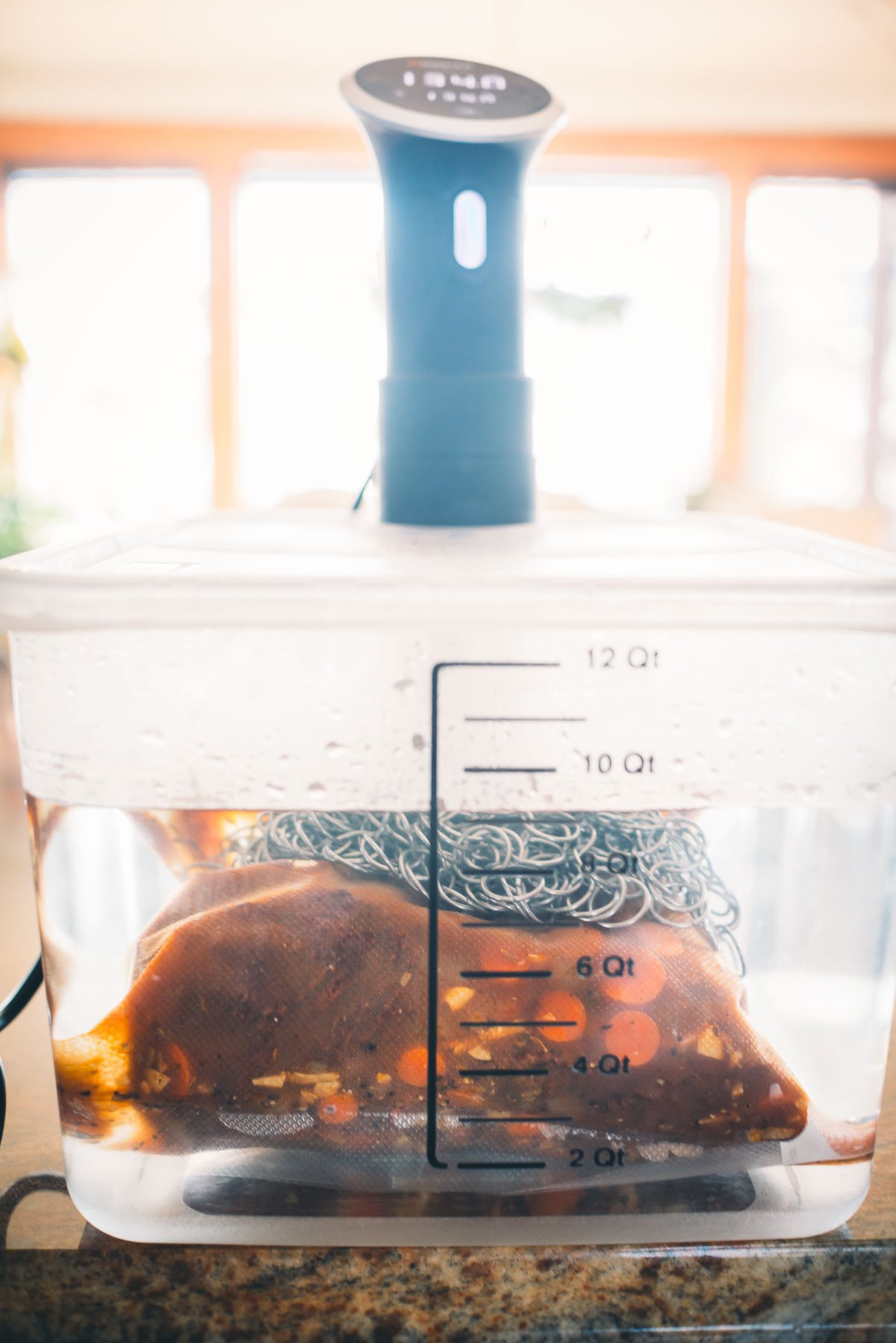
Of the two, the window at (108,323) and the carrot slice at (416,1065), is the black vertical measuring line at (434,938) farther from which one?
the window at (108,323)

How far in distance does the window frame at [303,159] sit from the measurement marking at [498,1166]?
203 inches

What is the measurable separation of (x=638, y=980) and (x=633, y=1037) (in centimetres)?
2

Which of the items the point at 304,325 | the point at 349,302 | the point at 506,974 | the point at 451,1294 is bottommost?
the point at 451,1294

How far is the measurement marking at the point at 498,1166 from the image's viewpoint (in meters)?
0.35

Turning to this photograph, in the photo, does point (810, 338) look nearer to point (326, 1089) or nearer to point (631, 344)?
point (631, 344)

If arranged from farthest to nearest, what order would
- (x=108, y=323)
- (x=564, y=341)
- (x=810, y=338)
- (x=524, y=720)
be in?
1. (x=810, y=338)
2. (x=108, y=323)
3. (x=564, y=341)
4. (x=524, y=720)

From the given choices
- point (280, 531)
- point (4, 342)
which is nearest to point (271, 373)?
point (4, 342)

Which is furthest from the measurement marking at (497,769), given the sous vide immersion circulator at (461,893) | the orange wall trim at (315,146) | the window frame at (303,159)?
the orange wall trim at (315,146)

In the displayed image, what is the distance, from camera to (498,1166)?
0.35 metres

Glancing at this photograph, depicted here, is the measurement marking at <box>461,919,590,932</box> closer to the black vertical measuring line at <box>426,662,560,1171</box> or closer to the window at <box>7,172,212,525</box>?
the black vertical measuring line at <box>426,662,560,1171</box>

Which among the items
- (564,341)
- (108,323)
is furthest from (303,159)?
(564,341)

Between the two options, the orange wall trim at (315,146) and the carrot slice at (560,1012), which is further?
the orange wall trim at (315,146)

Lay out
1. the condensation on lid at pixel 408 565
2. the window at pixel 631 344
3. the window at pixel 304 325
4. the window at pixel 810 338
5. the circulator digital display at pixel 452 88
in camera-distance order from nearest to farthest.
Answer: the condensation on lid at pixel 408 565 → the circulator digital display at pixel 452 88 → the window at pixel 631 344 → the window at pixel 304 325 → the window at pixel 810 338

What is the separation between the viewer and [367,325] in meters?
5.29
